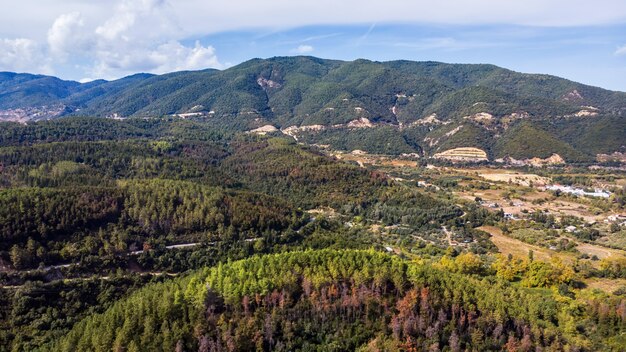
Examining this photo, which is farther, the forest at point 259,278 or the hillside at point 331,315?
the forest at point 259,278

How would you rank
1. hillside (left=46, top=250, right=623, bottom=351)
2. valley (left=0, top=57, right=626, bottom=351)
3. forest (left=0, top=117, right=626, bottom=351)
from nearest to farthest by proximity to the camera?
hillside (left=46, top=250, right=623, bottom=351) → forest (left=0, top=117, right=626, bottom=351) → valley (left=0, top=57, right=626, bottom=351)

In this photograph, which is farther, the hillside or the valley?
the valley

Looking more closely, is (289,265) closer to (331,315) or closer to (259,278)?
(259,278)

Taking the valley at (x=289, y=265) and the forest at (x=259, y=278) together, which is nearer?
the forest at (x=259, y=278)

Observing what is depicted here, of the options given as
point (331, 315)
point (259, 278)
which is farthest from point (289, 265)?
point (331, 315)

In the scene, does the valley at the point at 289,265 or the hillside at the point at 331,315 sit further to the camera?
the valley at the point at 289,265

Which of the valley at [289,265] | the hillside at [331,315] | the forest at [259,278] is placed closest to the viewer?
the hillside at [331,315]

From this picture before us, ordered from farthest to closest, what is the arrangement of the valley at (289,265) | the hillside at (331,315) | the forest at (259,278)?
the valley at (289,265)
the forest at (259,278)
the hillside at (331,315)

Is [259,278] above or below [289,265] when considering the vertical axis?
below

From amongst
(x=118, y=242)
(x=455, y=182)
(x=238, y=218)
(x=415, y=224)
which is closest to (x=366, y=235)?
(x=415, y=224)

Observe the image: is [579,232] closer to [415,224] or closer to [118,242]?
[415,224]

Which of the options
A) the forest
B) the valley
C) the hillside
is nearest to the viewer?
the hillside
